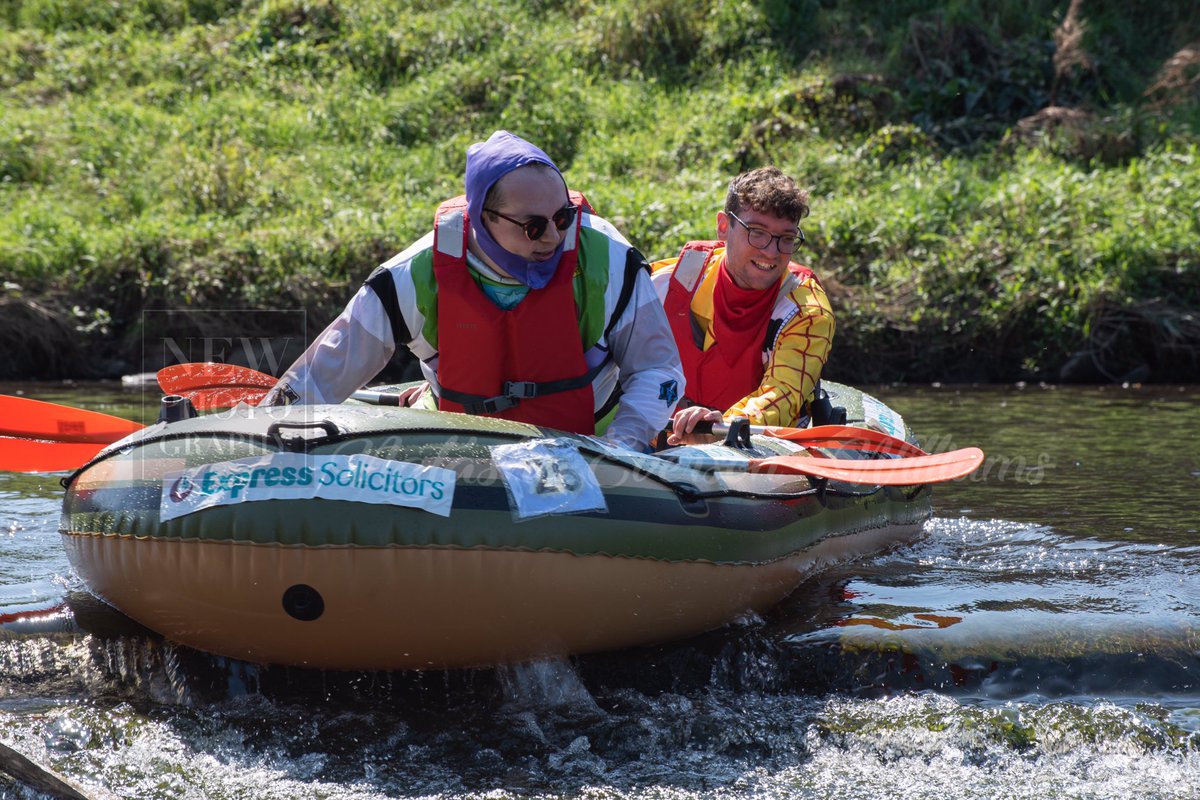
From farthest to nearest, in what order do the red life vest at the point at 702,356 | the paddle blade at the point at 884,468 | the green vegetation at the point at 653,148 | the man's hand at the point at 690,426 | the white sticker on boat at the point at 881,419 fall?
the green vegetation at the point at 653,148 < the red life vest at the point at 702,356 < the white sticker on boat at the point at 881,419 < the man's hand at the point at 690,426 < the paddle blade at the point at 884,468

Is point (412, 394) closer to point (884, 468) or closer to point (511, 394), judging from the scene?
point (511, 394)

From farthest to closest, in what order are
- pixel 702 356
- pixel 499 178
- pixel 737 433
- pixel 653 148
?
1. pixel 653 148
2. pixel 702 356
3. pixel 737 433
4. pixel 499 178

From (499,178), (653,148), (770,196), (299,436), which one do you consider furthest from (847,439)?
(653,148)

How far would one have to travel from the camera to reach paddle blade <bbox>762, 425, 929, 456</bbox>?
3549 millimetres

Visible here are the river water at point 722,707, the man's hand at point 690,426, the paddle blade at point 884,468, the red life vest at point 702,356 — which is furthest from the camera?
the red life vest at point 702,356

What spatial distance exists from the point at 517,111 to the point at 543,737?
994 centimetres

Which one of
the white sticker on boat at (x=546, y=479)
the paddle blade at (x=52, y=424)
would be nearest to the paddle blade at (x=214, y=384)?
the paddle blade at (x=52, y=424)

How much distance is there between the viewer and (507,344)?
3.34m

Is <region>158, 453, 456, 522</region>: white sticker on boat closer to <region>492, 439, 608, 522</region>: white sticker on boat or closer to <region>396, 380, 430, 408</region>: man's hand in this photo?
<region>492, 439, 608, 522</region>: white sticker on boat

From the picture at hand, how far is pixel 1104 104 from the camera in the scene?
11633mm

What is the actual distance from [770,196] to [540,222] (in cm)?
125

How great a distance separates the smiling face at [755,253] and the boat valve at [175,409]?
1915 mm

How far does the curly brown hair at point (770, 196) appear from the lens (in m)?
4.16

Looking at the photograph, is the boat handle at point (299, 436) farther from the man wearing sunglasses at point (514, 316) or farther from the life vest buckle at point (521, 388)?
the life vest buckle at point (521, 388)
